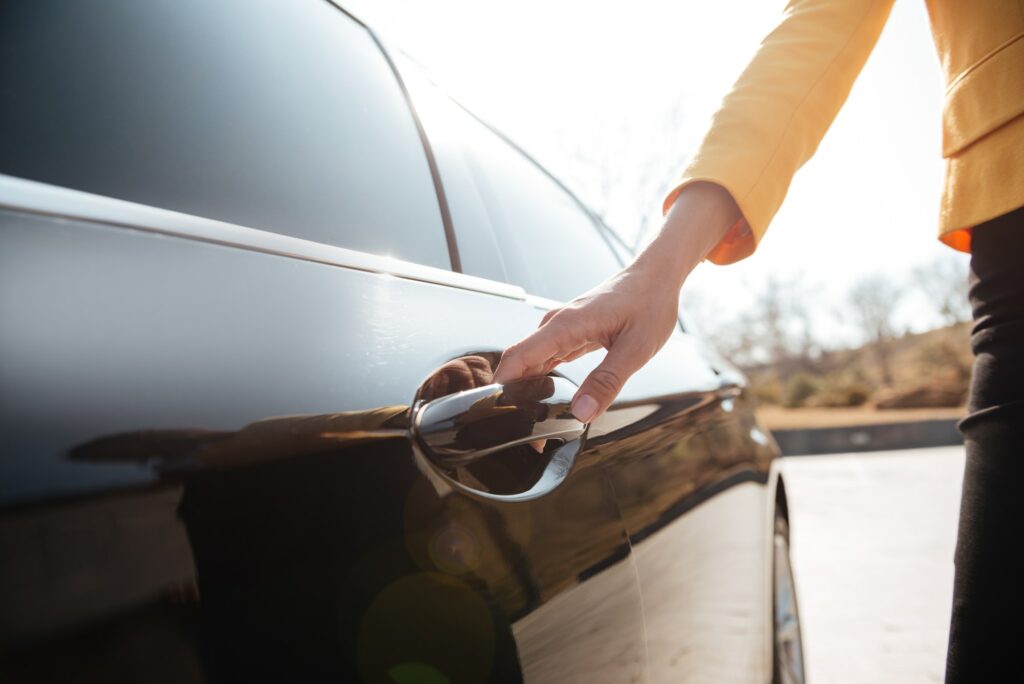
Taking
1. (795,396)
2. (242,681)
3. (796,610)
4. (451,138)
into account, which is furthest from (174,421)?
(795,396)

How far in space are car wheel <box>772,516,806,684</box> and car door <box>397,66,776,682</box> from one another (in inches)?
6.4

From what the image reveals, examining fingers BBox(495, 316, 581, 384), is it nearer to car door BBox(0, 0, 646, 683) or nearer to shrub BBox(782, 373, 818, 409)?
car door BBox(0, 0, 646, 683)

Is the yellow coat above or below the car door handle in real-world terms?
above

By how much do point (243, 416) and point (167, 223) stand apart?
21cm

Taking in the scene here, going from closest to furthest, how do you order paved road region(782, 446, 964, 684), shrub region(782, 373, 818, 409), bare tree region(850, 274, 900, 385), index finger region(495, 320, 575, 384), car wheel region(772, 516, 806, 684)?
index finger region(495, 320, 575, 384)
car wheel region(772, 516, 806, 684)
paved road region(782, 446, 964, 684)
shrub region(782, 373, 818, 409)
bare tree region(850, 274, 900, 385)

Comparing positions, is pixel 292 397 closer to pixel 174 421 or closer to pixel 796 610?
pixel 174 421

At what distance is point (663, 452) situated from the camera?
4.53 feet

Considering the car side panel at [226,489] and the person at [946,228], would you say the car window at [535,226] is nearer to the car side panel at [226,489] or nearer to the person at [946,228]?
the person at [946,228]

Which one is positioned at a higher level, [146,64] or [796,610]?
[146,64]

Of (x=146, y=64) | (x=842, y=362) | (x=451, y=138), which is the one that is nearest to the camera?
(x=146, y=64)

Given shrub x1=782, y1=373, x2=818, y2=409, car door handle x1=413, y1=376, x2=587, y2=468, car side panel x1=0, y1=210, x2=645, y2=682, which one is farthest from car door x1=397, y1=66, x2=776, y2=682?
shrub x1=782, y1=373, x2=818, y2=409

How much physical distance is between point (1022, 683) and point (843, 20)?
1.08m

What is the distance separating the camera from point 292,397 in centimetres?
63

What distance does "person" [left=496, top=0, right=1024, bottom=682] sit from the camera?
3.23 ft
